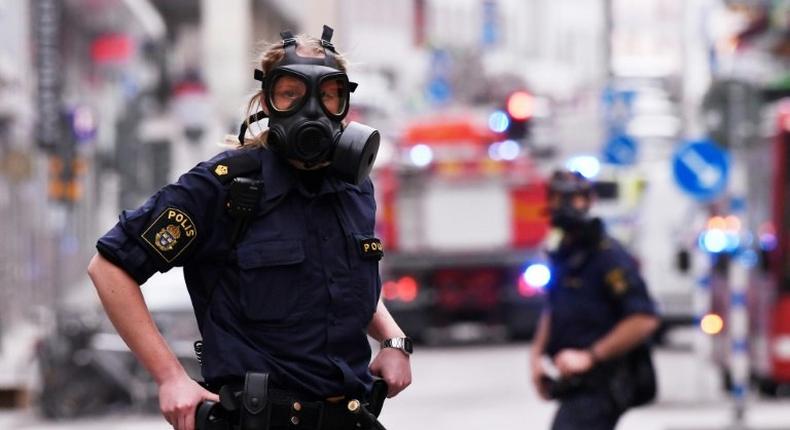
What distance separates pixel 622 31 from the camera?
284 feet

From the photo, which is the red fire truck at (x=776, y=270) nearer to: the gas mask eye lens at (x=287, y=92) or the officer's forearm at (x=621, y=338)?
the officer's forearm at (x=621, y=338)

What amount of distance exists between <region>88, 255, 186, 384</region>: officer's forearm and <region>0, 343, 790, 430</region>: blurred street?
1081cm

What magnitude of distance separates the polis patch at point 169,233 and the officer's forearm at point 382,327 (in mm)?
632

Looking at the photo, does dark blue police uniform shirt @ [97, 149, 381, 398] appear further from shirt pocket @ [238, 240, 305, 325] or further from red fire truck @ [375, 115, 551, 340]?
red fire truck @ [375, 115, 551, 340]

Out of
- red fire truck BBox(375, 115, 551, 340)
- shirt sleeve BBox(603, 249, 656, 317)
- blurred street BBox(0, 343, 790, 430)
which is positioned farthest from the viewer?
red fire truck BBox(375, 115, 551, 340)

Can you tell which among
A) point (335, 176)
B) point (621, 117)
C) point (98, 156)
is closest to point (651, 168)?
point (621, 117)

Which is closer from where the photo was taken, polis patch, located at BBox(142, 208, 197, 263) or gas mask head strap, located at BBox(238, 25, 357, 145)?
polis patch, located at BBox(142, 208, 197, 263)

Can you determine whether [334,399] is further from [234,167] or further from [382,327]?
[234,167]

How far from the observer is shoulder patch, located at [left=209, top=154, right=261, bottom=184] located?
4.55 m

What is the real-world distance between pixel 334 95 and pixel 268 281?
0.50m

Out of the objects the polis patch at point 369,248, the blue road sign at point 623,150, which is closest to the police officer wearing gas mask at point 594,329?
the polis patch at point 369,248

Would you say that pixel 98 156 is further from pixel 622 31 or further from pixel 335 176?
pixel 622 31

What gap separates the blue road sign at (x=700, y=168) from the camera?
16742 mm

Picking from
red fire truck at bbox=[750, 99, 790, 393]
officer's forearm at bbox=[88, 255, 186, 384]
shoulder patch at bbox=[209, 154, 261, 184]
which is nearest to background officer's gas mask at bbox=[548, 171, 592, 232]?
shoulder patch at bbox=[209, 154, 261, 184]
